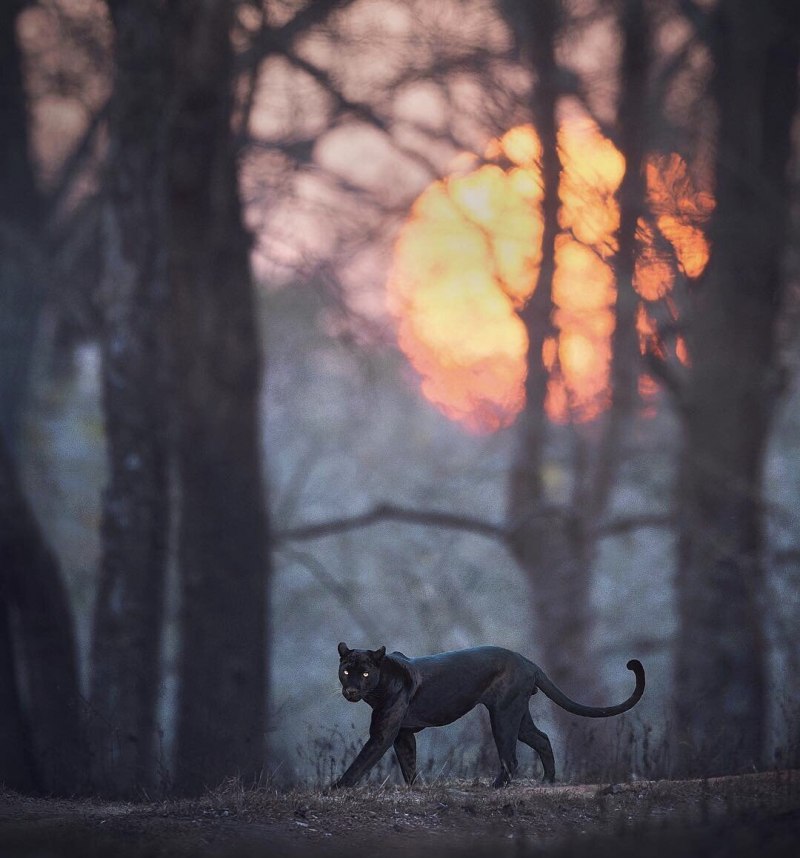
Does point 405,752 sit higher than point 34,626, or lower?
lower

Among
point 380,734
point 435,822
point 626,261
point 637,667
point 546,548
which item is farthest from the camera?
point 546,548

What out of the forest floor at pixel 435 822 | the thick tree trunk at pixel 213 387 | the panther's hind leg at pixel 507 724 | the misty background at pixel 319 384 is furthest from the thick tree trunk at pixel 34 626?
the panther's hind leg at pixel 507 724

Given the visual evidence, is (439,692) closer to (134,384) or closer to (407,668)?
(407,668)

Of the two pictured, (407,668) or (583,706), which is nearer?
(407,668)

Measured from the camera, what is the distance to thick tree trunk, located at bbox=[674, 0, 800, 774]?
625 inches

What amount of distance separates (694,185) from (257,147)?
666 cm

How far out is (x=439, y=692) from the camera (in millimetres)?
7531

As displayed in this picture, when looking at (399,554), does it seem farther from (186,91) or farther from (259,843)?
(259,843)

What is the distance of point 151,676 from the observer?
13.7m

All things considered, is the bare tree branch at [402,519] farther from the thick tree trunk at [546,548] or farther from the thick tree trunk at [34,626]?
the thick tree trunk at [34,626]

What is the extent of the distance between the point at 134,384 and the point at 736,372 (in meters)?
7.50

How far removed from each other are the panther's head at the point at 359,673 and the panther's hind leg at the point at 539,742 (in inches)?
46.9

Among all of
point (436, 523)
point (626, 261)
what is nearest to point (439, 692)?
point (626, 261)

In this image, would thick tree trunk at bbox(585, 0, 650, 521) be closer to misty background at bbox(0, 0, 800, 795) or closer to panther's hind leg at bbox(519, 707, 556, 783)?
misty background at bbox(0, 0, 800, 795)
